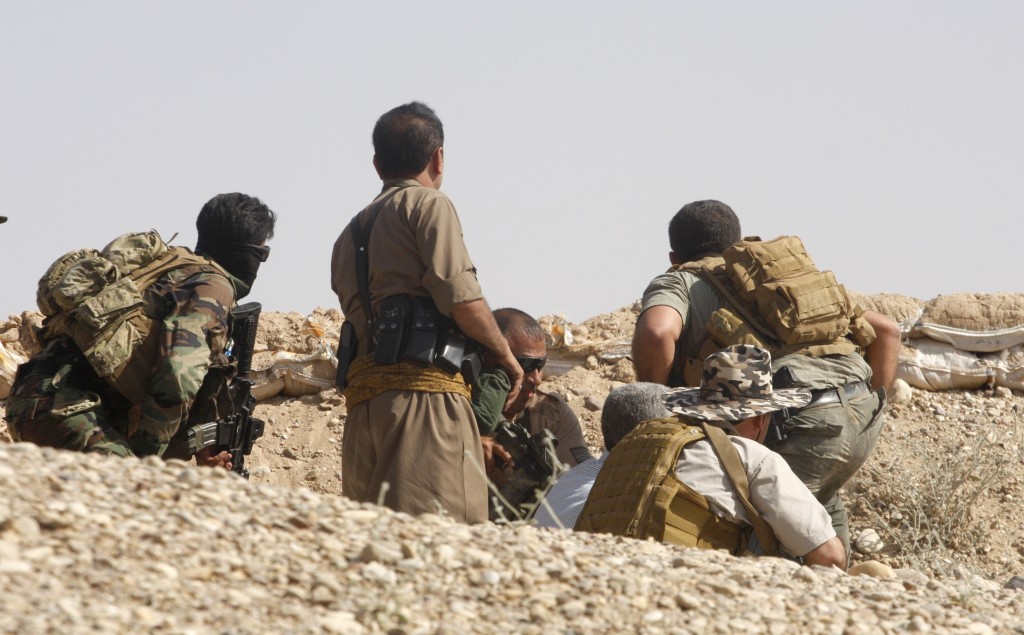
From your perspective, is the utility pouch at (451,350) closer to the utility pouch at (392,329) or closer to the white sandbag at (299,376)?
the utility pouch at (392,329)

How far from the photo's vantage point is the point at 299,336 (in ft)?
28.9

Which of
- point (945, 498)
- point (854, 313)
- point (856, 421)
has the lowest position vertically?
point (945, 498)

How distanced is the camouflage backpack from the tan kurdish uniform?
749mm

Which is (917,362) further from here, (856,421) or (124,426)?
(124,426)

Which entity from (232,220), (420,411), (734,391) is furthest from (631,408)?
(232,220)

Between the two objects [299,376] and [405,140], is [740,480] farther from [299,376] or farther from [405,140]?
Result: [299,376]

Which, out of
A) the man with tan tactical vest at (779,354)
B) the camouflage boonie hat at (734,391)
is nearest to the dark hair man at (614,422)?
the camouflage boonie hat at (734,391)

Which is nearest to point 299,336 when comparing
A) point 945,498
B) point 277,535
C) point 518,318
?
point 518,318

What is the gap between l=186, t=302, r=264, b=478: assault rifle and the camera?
185 inches

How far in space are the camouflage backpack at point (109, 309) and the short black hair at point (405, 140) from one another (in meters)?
0.87

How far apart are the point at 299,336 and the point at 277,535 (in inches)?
238

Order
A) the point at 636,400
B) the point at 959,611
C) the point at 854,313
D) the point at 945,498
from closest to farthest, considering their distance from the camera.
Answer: the point at 959,611
the point at 636,400
the point at 854,313
the point at 945,498

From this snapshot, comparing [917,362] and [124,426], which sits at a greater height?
[917,362]

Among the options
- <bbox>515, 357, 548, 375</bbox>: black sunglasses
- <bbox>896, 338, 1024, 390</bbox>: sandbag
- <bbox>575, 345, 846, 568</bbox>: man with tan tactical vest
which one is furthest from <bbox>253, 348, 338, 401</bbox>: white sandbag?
<bbox>575, 345, 846, 568</bbox>: man with tan tactical vest
